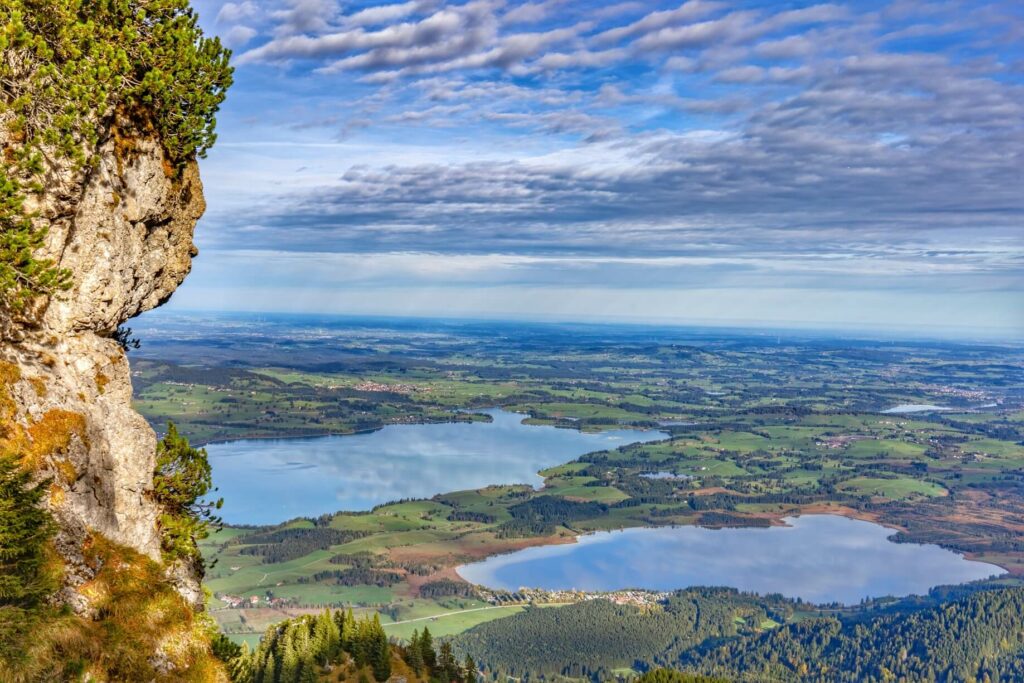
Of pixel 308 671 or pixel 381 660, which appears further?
pixel 381 660

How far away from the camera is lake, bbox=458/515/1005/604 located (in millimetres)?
147250

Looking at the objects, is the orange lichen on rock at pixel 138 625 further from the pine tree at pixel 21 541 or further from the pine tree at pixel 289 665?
the pine tree at pixel 289 665

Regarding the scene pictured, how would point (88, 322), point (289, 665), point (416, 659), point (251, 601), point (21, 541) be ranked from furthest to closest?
1. point (251, 601)
2. point (416, 659)
3. point (289, 665)
4. point (88, 322)
5. point (21, 541)

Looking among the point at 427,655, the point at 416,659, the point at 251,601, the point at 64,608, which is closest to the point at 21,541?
the point at 64,608

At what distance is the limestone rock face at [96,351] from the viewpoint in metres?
20.7

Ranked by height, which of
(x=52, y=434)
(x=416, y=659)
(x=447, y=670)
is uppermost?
(x=52, y=434)

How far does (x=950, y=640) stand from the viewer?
411 feet

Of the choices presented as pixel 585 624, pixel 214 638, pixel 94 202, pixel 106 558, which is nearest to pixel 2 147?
pixel 94 202

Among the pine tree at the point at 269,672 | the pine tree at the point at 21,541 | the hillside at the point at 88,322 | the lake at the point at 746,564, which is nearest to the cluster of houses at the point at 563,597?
the lake at the point at 746,564

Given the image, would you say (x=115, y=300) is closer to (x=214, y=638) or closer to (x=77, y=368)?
(x=77, y=368)

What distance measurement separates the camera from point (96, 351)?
2409 cm

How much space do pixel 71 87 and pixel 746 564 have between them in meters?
162

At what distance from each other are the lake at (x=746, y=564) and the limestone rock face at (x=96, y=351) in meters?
120

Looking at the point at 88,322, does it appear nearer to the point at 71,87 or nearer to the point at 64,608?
the point at 71,87
